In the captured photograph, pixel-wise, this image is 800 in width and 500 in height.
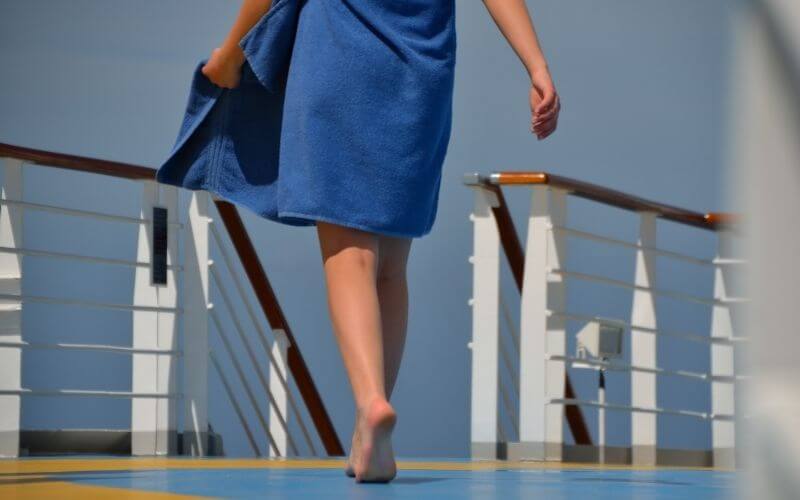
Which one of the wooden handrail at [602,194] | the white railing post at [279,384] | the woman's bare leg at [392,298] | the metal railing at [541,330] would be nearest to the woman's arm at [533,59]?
the woman's bare leg at [392,298]

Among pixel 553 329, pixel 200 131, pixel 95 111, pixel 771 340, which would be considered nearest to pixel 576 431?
pixel 553 329

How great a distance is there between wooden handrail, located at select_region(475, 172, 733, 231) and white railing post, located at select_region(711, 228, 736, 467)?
0.06m

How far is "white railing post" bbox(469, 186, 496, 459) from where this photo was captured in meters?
2.37

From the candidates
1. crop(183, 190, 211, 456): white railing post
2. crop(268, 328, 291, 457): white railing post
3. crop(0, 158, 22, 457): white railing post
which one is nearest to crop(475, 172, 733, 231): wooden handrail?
crop(183, 190, 211, 456): white railing post

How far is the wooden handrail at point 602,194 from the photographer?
2445 millimetres

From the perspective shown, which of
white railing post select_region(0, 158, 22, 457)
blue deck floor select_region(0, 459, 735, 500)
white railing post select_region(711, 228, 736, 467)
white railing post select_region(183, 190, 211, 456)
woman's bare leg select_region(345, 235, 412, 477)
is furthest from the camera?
white railing post select_region(711, 228, 736, 467)

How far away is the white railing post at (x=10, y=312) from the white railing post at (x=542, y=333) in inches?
33.6

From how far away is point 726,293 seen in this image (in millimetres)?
3162

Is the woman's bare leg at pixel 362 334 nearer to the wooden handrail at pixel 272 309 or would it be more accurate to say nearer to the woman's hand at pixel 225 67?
the woman's hand at pixel 225 67

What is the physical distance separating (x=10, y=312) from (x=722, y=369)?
5.46 feet

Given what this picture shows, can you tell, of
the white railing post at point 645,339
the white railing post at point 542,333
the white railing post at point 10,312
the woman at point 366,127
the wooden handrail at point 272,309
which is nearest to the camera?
the woman at point 366,127

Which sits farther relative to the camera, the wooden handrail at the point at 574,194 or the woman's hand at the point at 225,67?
the wooden handrail at the point at 574,194

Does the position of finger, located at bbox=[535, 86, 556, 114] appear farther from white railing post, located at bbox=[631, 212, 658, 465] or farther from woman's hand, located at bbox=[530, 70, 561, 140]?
white railing post, located at bbox=[631, 212, 658, 465]

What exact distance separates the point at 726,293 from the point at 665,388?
8.89 ft
